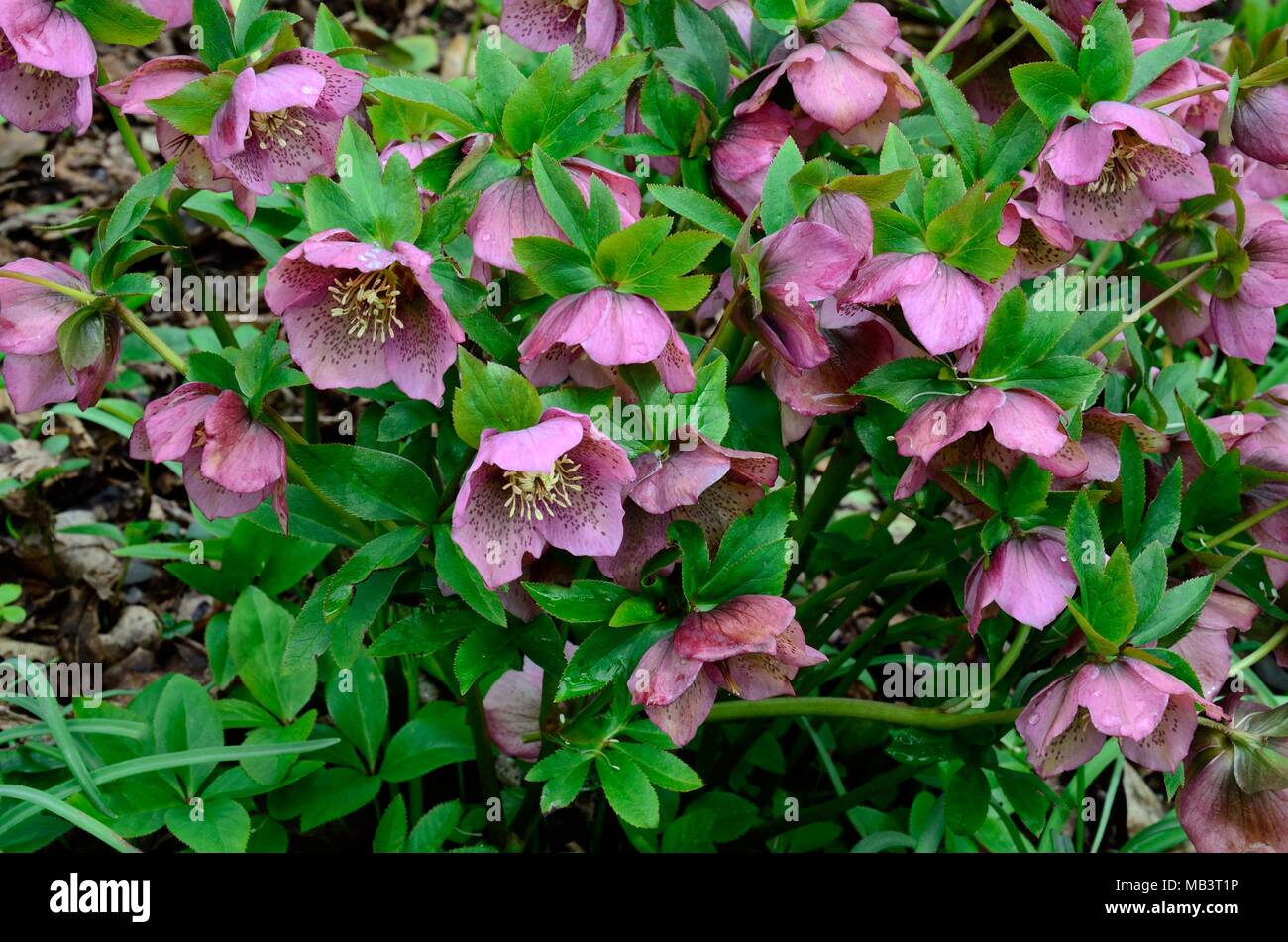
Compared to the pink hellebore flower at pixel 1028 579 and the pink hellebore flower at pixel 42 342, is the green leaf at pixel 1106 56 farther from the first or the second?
the pink hellebore flower at pixel 42 342

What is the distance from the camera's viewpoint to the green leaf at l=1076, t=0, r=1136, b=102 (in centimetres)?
99

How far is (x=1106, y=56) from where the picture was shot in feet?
3.25

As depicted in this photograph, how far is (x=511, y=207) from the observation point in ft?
3.09

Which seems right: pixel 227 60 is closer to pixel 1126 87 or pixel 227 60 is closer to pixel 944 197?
pixel 944 197

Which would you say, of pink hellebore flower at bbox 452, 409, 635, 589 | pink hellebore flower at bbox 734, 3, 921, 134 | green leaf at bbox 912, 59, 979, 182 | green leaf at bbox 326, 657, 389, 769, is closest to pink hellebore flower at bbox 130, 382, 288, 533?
pink hellebore flower at bbox 452, 409, 635, 589

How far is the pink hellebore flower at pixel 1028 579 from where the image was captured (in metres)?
0.96

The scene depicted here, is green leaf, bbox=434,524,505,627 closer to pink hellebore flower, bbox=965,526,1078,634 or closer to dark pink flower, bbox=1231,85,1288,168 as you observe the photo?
pink hellebore flower, bbox=965,526,1078,634

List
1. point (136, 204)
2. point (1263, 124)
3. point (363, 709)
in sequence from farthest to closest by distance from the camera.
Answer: point (363, 709) → point (1263, 124) → point (136, 204)

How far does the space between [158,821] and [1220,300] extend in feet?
3.66

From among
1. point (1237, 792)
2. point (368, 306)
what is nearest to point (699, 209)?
point (368, 306)

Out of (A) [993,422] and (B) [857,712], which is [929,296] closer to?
(A) [993,422]

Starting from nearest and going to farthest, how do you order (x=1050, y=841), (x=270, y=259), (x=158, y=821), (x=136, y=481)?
(x=158, y=821), (x=270, y=259), (x=1050, y=841), (x=136, y=481)

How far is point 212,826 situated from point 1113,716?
79 cm
